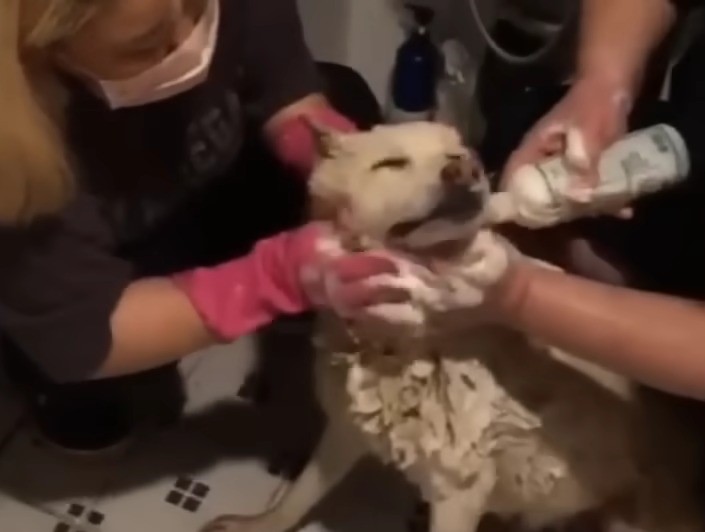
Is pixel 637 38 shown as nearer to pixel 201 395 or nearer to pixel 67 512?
pixel 201 395

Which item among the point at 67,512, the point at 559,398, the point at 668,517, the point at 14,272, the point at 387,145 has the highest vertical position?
the point at 387,145

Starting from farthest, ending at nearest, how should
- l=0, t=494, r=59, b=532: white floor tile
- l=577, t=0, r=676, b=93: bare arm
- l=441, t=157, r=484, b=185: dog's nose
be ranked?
l=0, t=494, r=59, b=532: white floor tile
l=577, t=0, r=676, b=93: bare arm
l=441, t=157, r=484, b=185: dog's nose

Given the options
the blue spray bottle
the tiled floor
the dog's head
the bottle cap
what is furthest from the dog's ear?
the blue spray bottle

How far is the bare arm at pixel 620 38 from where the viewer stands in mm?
1017

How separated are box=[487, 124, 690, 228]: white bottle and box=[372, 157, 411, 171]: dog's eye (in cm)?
7

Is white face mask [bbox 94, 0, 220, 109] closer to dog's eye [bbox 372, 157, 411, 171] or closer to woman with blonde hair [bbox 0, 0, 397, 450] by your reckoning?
woman with blonde hair [bbox 0, 0, 397, 450]

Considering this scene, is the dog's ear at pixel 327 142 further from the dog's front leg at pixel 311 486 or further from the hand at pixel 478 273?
the dog's front leg at pixel 311 486

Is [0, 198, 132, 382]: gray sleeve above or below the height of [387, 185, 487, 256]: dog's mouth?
below

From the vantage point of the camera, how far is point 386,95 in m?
1.55

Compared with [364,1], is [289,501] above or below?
below

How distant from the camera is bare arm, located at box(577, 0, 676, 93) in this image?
102cm

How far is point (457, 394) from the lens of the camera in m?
0.92

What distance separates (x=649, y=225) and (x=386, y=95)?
1.81 feet

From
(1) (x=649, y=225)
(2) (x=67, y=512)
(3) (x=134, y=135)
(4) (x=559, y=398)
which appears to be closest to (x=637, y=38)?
(1) (x=649, y=225)
